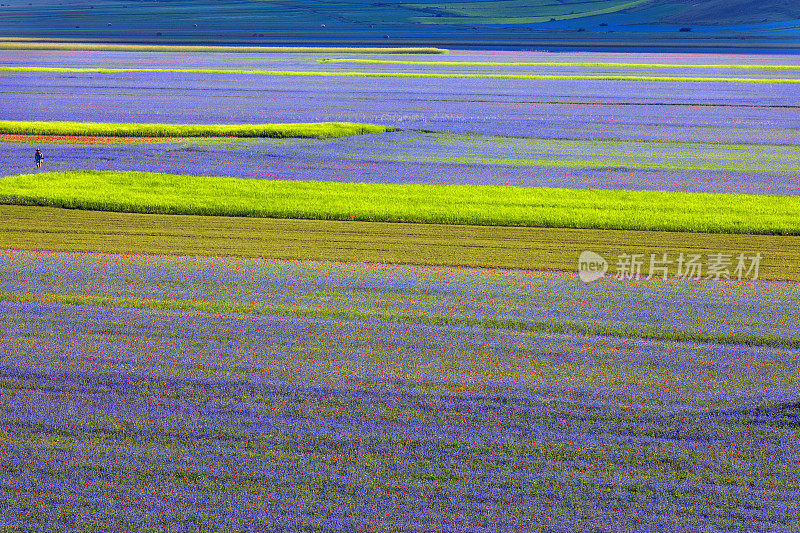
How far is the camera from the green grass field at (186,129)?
26.1m

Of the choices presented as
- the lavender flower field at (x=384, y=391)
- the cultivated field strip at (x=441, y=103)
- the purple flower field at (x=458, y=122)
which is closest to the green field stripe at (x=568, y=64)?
the purple flower field at (x=458, y=122)

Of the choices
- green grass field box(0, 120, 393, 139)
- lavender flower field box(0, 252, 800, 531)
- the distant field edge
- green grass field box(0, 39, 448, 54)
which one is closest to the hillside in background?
the distant field edge

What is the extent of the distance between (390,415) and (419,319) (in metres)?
2.53

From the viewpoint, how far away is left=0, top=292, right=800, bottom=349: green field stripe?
915 cm

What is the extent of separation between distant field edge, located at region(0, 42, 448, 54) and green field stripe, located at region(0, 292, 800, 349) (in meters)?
62.2

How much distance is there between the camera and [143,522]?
5887 millimetres

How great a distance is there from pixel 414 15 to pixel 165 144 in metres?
122

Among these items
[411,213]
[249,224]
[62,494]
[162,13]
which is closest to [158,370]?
[62,494]

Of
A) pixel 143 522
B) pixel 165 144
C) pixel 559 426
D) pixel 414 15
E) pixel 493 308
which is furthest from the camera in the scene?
pixel 414 15

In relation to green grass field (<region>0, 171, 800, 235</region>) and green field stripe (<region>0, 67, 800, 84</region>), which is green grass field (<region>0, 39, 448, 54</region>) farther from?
green grass field (<region>0, 171, 800, 235</region>)

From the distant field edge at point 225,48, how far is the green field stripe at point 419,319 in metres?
62.2

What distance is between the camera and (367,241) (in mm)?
13234

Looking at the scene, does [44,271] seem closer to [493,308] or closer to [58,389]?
[58,389]

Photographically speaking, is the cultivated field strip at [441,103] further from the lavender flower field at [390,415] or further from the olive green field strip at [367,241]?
the lavender flower field at [390,415]
